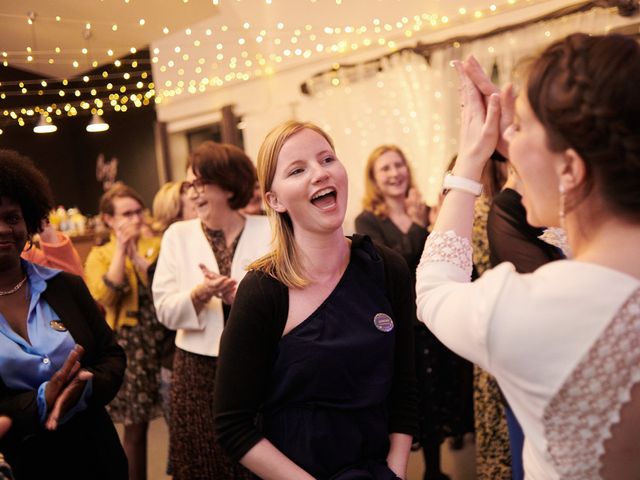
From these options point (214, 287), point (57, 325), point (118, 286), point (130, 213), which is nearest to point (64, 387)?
point (57, 325)

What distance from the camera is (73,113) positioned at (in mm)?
4844

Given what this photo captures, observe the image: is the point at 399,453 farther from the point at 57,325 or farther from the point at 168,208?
the point at 168,208

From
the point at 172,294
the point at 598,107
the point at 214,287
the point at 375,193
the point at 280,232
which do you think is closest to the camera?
the point at 598,107

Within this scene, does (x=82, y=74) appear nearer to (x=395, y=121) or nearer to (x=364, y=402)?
(x=395, y=121)

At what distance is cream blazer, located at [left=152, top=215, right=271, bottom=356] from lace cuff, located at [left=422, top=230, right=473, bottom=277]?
142 centimetres

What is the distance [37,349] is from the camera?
5.13ft

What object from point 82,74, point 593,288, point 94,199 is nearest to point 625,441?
point 593,288

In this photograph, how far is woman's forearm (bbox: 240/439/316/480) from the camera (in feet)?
4.52

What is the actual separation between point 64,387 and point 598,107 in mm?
1360

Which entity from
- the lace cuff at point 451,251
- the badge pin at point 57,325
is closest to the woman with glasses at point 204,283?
the badge pin at point 57,325

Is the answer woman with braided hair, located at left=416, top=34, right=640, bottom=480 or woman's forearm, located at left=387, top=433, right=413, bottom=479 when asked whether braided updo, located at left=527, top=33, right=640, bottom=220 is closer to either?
woman with braided hair, located at left=416, top=34, right=640, bottom=480

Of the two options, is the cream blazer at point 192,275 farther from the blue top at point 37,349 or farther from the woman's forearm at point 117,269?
the blue top at point 37,349

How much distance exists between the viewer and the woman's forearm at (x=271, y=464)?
1.38 m

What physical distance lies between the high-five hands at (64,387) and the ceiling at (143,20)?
2.71 m
